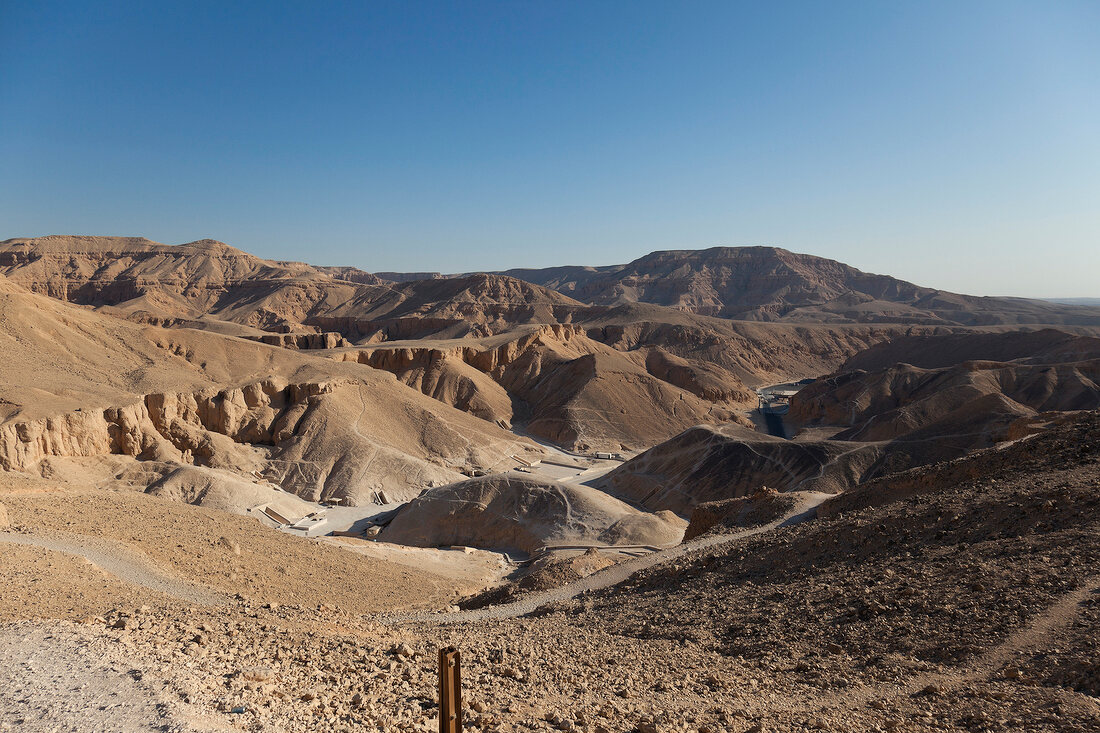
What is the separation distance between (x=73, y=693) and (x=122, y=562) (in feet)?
34.6

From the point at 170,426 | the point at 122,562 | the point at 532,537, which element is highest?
the point at 122,562

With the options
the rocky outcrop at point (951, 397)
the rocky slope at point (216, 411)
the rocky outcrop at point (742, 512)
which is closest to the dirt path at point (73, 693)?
the rocky outcrop at point (742, 512)

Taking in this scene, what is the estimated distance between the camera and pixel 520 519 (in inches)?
1393

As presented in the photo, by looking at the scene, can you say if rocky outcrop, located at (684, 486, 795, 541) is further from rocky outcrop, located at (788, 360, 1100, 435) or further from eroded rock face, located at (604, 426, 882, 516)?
rocky outcrop, located at (788, 360, 1100, 435)

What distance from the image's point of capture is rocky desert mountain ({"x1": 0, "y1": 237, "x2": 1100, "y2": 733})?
312 inches

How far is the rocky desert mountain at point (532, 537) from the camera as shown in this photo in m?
7.92

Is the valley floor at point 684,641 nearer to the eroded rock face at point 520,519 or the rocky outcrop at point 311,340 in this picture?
the eroded rock face at point 520,519

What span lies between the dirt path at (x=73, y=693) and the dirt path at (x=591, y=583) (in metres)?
8.44

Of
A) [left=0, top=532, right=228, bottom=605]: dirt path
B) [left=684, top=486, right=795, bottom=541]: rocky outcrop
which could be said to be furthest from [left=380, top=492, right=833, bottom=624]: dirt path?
[left=0, top=532, right=228, bottom=605]: dirt path

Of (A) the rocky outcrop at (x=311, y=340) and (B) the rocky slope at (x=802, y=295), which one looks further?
(B) the rocky slope at (x=802, y=295)

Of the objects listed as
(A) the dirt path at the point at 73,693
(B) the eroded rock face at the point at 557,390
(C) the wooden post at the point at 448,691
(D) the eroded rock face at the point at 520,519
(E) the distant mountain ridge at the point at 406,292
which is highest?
(E) the distant mountain ridge at the point at 406,292

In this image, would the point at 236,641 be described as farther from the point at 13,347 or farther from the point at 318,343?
the point at 318,343

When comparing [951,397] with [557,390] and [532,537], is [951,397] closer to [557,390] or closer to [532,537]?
[557,390]

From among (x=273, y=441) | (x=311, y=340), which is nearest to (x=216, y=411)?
(x=273, y=441)
